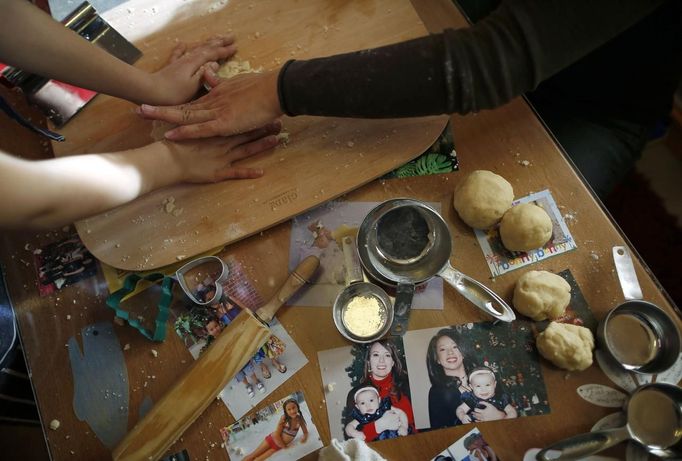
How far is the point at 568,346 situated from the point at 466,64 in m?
0.48

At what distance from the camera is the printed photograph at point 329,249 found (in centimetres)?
80

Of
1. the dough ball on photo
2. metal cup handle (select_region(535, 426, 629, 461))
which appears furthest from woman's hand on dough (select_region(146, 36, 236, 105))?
metal cup handle (select_region(535, 426, 629, 461))

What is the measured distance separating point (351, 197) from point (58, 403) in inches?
25.1

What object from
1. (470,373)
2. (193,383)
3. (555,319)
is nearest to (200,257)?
(193,383)

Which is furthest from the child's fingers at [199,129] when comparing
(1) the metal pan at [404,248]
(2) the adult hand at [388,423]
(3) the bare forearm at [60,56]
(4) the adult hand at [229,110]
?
(2) the adult hand at [388,423]

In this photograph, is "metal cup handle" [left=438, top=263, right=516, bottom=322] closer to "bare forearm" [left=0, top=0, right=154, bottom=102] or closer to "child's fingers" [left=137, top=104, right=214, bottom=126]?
"child's fingers" [left=137, top=104, right=214, bottom=126]

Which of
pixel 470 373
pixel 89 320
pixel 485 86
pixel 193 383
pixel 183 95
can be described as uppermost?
pixel 183 95

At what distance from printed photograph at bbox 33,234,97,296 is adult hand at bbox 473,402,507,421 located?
2.44 feet

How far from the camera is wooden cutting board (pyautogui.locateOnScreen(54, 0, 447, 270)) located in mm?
857

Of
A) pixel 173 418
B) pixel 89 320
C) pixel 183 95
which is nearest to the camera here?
pixel 173 418

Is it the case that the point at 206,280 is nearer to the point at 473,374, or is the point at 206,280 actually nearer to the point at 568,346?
the point at 473,374

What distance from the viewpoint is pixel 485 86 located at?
75cm

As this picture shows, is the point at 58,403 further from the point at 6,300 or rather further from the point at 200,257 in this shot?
the point at 200,257

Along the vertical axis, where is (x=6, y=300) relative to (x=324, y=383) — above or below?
above
